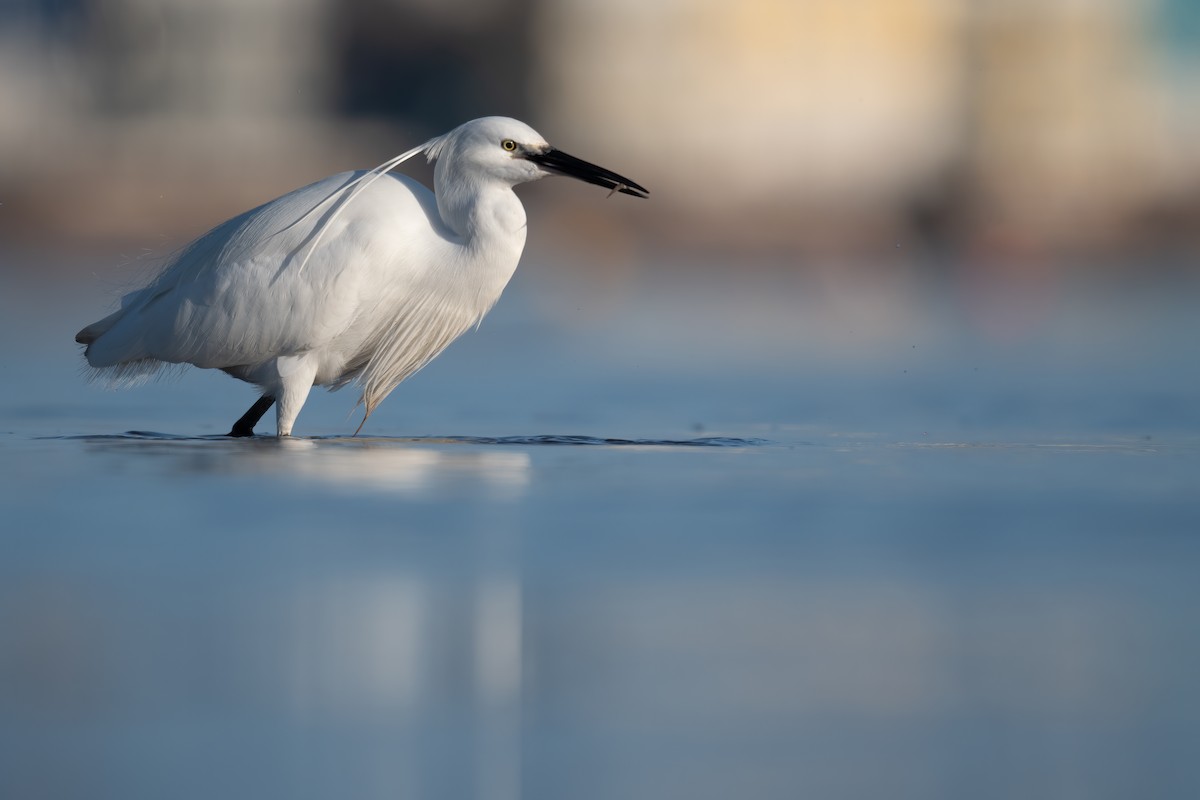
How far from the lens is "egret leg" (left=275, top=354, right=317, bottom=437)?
5.33m

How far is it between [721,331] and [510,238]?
12.6ft

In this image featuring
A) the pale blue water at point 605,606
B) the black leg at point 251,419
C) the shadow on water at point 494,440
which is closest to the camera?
the pale blue water at point 605,606

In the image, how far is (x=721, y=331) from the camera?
9180 millimetres

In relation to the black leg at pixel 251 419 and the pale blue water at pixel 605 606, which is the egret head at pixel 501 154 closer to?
the pale blue water at pixel 605 606

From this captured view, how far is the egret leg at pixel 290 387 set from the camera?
533 cm

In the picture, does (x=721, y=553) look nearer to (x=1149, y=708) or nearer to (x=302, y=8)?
(x=1149, y=708)

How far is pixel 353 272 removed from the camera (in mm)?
5266

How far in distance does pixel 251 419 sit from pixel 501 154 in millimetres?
1311

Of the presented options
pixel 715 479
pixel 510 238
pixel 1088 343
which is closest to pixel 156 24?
pixel 1088 343

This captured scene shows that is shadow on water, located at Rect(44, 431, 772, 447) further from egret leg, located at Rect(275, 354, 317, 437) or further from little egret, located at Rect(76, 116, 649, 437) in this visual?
little egret, located at Rect(76, 116, 649, 437)

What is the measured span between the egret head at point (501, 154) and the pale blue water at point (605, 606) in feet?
2.93

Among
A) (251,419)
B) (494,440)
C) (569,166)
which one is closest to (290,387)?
(251,419)

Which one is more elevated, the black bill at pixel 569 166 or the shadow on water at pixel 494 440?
the black bill at pixel 569 166


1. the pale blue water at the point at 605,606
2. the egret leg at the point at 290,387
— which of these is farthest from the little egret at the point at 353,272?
the pale blue water at the point at 605,606
